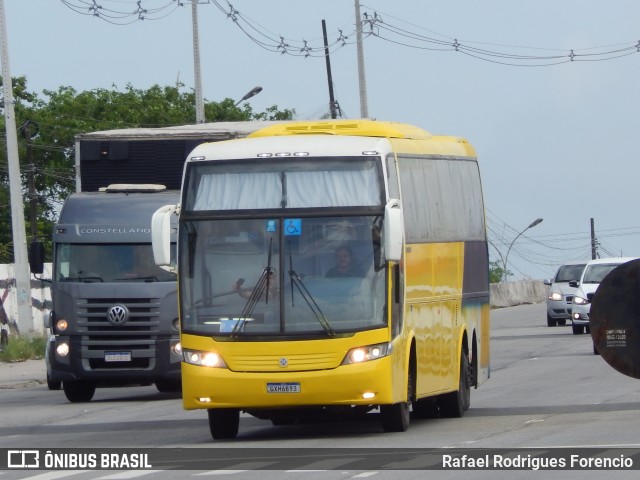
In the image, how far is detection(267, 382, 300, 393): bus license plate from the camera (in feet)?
54.8

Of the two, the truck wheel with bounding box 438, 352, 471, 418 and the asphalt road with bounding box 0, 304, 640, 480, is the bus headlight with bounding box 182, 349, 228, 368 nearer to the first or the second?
the asphalt road with bounding box 0, 304, 640, 480

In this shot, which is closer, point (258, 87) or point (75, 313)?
point (75, 313)

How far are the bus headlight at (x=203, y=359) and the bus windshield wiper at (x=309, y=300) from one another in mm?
942

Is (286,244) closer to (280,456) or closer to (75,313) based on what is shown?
(280,456)

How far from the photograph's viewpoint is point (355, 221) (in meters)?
17.3

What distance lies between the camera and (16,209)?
3747cm

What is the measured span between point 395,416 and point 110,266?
27.3ft

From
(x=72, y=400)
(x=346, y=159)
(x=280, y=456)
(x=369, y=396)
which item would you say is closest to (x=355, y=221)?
(x=346, y=159)

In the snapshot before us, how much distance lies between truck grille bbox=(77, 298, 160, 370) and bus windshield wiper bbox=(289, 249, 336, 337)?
783cm

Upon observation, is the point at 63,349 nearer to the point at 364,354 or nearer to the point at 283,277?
the point at 283,277

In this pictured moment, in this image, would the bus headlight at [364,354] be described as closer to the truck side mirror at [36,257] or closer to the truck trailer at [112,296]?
the truck trailer at [112,296]

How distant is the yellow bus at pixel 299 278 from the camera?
1681 cm

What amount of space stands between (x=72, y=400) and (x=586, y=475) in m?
14.3

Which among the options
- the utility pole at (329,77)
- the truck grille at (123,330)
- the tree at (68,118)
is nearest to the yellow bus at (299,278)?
the truck grille at (123,330)
